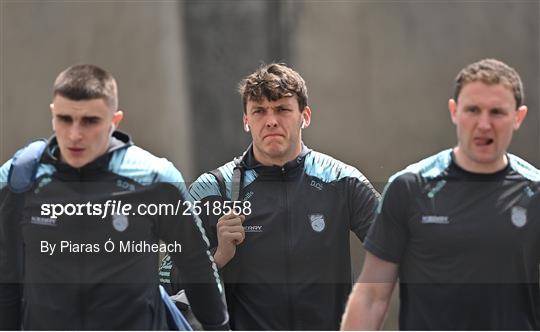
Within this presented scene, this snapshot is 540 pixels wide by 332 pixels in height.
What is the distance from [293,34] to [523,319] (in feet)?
9.65

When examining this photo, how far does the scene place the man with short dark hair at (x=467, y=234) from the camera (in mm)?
3461

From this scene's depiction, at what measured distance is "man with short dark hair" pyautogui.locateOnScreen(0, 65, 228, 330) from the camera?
3.57 m

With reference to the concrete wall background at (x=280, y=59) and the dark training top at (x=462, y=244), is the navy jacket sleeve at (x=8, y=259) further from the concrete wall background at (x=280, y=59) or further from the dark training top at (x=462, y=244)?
the concrete wall background at (x=280, y=59)

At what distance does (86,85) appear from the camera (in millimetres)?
3621

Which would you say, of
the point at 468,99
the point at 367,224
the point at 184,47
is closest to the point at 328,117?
the point at 184,47

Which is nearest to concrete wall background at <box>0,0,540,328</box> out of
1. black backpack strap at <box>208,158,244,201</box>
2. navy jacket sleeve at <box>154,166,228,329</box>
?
black backpack strap at <box>208,158,244,201</box>

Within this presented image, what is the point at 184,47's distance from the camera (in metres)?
6.11

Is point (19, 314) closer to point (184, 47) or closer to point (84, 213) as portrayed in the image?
point (84, 213)

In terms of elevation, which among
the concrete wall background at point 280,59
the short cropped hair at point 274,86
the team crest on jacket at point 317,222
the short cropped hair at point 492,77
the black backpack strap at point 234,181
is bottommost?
the team crest on jacket at point 317,222

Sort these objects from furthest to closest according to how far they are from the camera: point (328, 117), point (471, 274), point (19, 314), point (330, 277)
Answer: point (328, 117) → point (330, 277) → point (19, 314) → point (471, 274)

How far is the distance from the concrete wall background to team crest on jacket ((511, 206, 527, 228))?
2.15 m

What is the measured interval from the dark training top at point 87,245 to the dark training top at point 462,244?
0.86 meters

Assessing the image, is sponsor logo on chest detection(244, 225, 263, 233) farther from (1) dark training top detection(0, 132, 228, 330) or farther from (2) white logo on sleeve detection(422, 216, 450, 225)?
(2) white logo on sleeve detection(422, 216, 450, 225)

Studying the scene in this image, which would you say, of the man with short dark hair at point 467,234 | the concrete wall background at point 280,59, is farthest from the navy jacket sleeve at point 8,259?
the concrete wall background at point 280,59
